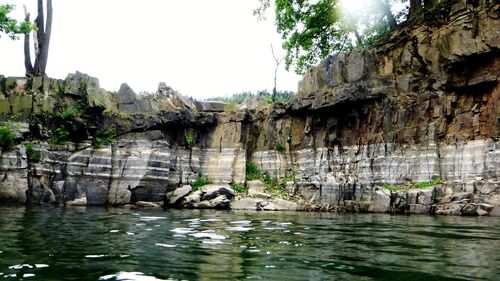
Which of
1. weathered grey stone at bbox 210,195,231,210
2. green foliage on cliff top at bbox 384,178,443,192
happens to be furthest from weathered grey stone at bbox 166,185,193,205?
green foliage on cliff top at bbox 384,178,443,192

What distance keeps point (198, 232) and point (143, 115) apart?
15.4 meters

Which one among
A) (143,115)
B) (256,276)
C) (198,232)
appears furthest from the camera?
(143,115)

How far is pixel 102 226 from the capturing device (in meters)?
11.0

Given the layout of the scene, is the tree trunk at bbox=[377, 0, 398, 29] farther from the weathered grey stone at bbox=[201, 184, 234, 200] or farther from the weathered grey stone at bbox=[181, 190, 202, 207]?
the weathered grey stone at bbox=[181, 190, 202, 207]

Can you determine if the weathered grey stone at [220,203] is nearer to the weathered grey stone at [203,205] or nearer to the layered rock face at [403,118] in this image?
the weathered grey stone at [203,205]

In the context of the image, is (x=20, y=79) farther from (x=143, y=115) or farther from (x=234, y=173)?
(x=234, y=173)

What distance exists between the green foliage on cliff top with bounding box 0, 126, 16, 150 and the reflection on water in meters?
10.3

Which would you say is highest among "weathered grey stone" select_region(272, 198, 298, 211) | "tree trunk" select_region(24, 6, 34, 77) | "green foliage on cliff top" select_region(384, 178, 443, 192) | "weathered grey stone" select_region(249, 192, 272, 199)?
"tree trunk" select_region(24, 6, 34, 77)

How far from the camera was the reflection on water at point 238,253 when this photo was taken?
18.1ft

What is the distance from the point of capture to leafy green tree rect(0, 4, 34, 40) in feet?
66.0

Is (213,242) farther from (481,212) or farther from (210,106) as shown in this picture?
(210,106)

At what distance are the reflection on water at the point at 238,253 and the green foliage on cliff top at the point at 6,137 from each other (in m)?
10.3

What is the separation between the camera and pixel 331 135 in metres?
25.3

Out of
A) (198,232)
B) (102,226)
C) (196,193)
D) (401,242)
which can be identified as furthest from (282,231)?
(196,193)
